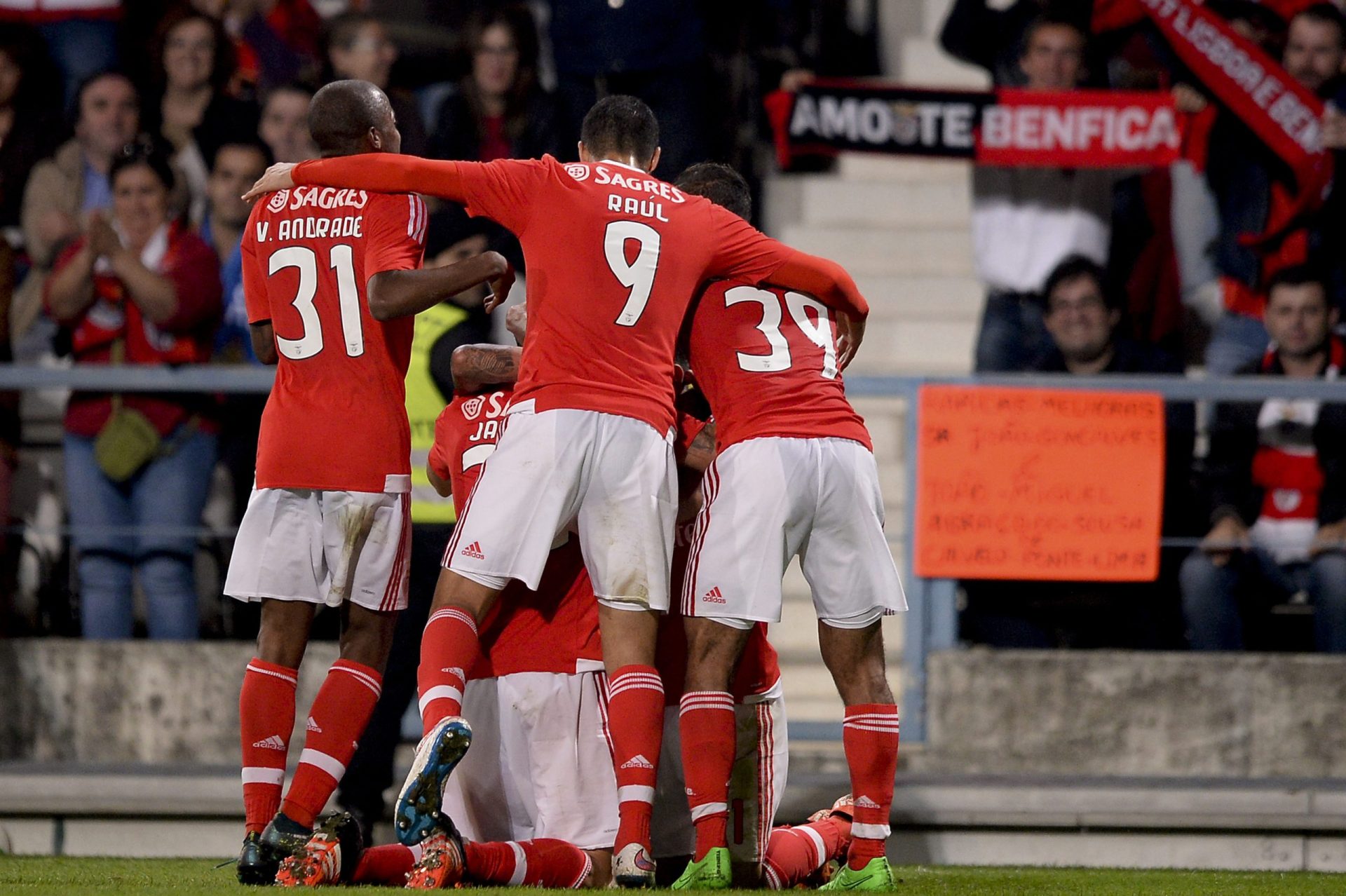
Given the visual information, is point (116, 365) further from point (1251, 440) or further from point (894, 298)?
point (1251, 440)

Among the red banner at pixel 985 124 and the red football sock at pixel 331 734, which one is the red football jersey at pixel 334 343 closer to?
the red football sock at pixel 331 734

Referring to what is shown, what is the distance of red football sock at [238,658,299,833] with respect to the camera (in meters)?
4.95

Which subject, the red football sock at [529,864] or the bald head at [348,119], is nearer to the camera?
the red football sock at [529,864]

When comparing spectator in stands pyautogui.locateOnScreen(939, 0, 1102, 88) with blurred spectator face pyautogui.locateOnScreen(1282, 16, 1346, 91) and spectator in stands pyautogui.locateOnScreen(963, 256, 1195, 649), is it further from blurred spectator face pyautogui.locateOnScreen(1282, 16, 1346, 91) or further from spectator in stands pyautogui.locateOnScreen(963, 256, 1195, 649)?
spectator in stands pyautogui.locateOnScreen(963, 256, 1195, 649)

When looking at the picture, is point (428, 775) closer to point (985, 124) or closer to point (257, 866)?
point (257, 866)

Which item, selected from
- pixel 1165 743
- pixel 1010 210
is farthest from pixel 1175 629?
pixel 1010 210

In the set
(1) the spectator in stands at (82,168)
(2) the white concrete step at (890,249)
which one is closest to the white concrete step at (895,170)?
(2) the white concrete step at (890,249)

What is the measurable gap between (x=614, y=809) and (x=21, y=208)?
203 inches

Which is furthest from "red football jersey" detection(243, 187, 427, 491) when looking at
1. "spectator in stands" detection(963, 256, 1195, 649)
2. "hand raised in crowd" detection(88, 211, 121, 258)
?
"spectator in stands" detection(963, 256, 1195, 649)

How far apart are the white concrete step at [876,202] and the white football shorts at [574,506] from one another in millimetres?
5303

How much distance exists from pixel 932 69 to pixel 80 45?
4669 mm

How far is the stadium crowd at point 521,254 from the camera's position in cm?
724

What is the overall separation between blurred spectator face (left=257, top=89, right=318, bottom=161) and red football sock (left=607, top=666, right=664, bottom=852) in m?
4.39

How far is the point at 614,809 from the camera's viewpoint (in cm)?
496
